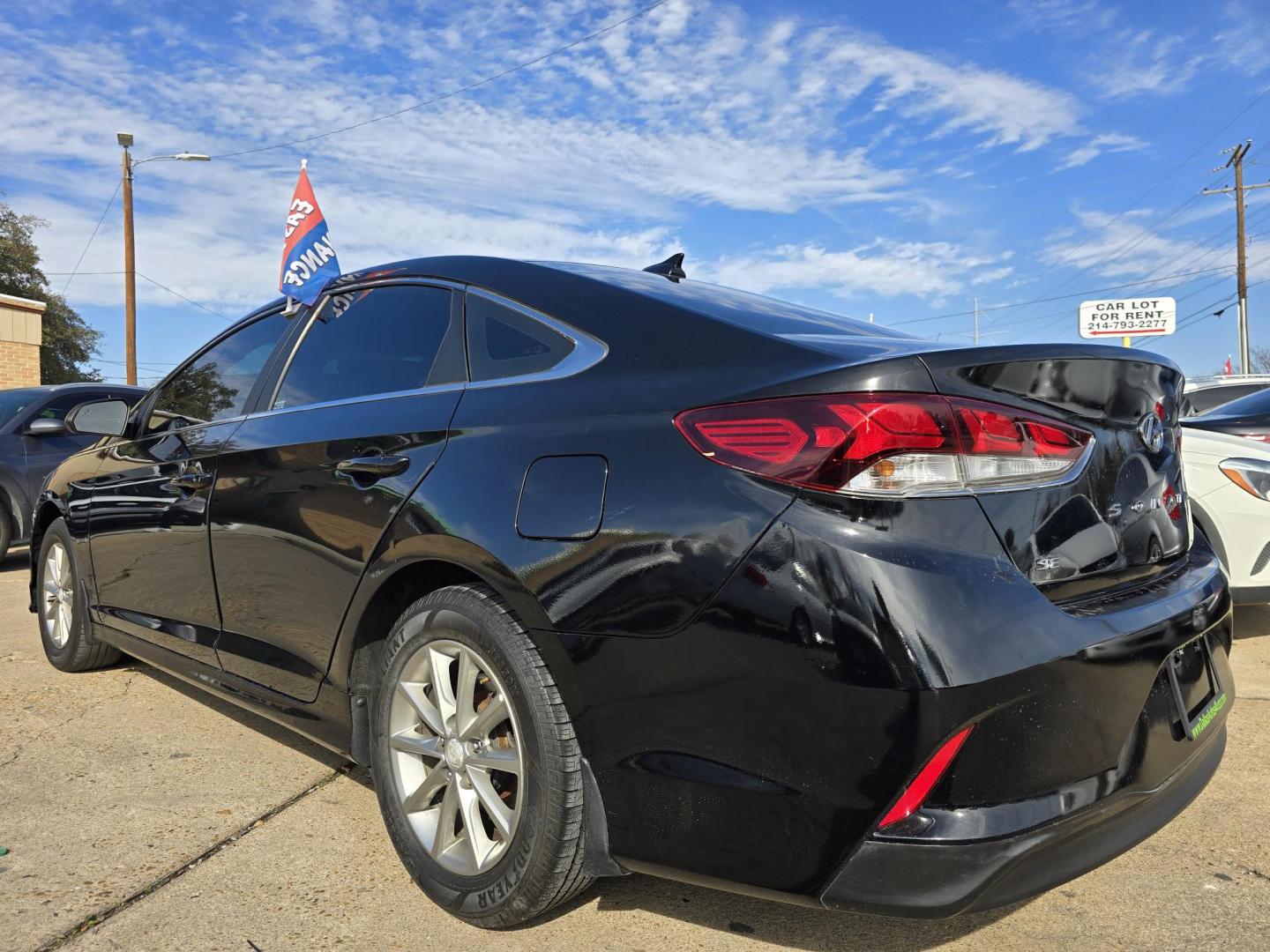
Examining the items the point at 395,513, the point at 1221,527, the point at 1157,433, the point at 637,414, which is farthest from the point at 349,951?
the point at 1221,527

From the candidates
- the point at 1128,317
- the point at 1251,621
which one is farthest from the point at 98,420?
the point at 1128,317

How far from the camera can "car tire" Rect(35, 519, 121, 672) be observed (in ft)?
14.1

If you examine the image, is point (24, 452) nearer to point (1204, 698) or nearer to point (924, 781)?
point (924, 781)

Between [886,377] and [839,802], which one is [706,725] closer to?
[839,802]

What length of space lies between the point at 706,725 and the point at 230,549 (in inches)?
73.5

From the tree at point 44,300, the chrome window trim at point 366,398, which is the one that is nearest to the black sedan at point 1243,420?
the chrome window trim at point 366,398

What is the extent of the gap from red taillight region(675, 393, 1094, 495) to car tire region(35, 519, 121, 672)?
351 centimetres

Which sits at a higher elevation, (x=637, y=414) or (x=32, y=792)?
(x=637, y=414)

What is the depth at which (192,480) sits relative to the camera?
10.8ft

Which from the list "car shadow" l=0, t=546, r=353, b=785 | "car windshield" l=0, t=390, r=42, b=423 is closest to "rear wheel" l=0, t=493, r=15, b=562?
"car windshield" l=0, t=390, r=42, b=423

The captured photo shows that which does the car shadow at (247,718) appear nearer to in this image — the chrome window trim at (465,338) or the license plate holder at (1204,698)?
the chrome window trim at (465,338)

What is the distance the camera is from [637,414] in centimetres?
199

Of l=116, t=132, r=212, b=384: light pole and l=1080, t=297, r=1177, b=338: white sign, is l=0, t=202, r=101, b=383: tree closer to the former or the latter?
l=116, t=132, r=212, b=384: light pole

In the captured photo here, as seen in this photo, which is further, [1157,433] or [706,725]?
[1157,433]
